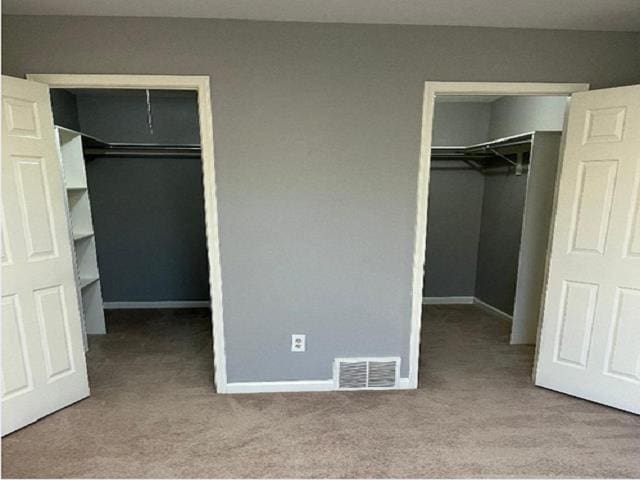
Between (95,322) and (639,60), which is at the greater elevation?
(639,60)

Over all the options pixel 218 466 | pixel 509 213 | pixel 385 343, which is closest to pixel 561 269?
pixel 385 343

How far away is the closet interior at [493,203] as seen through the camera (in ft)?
10.4

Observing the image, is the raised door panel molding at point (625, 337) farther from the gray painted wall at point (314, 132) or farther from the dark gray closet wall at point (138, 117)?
the dark gray closet wall at point (138, 117)

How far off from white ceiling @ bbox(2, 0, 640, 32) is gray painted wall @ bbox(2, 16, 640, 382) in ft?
0.20

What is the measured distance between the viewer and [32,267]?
2.08 m

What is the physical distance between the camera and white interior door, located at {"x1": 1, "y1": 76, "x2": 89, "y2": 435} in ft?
6.46

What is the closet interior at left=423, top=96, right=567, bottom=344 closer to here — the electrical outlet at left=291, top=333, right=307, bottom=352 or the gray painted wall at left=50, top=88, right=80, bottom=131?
the electrical outlet at left=291, top=333, right=307, bottom=352

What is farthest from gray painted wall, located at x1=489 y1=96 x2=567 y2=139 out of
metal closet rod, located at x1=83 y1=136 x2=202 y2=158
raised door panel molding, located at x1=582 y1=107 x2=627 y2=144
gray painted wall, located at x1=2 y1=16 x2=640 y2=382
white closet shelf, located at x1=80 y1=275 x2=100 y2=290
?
white closet shelf, located at x1=80 y1=275 x2=100 y2=290

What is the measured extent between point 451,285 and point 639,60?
2768mm

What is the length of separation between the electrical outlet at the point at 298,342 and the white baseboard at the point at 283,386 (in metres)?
0.24

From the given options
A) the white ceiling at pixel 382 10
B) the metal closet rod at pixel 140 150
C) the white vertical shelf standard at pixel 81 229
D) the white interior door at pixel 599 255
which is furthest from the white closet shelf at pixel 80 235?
the white interior door at pixel 599 255

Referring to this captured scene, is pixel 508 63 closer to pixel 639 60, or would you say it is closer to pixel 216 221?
pixel 639 60

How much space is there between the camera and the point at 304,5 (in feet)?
6.28

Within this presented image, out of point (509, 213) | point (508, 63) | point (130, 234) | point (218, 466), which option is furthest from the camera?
point (130, 234)
